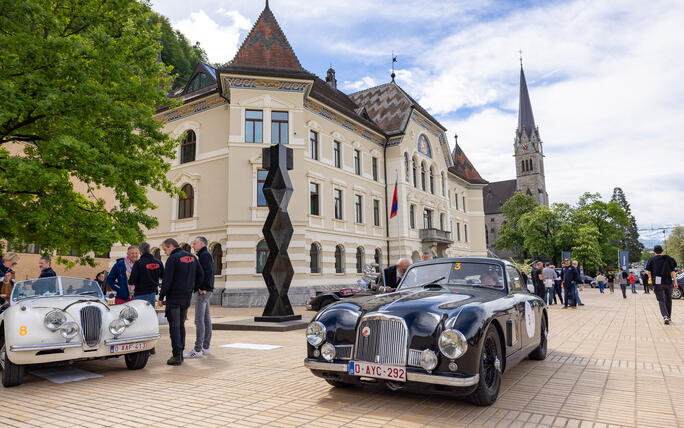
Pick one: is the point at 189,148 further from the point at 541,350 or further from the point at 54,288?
the point at 541,350

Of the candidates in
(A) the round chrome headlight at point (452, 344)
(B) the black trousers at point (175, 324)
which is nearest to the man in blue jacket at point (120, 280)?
(B) the black trousers at point (175, 324)

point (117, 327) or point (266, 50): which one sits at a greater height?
point (266, 50)

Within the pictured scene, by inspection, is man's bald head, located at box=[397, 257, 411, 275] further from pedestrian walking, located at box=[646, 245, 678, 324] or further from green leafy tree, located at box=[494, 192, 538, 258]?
green leafy tree, located at box=[494, 192, 538, 258]

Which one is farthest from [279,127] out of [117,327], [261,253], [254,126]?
[117,327]

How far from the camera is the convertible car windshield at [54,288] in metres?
5.98

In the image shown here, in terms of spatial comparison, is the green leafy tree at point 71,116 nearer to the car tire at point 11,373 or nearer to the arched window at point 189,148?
the car tire at point 11,373

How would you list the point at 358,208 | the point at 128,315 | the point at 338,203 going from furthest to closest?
the point at 358,208, the point at 338,203, the point at 128,315

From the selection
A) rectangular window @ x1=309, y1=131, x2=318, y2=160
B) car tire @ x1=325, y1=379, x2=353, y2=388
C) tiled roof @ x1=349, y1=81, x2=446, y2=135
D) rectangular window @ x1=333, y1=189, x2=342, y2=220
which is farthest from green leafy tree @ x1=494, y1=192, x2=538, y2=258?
car tire @ x1=325, y1=379, x2=353, y2=388

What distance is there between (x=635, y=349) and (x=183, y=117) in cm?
→ 2509

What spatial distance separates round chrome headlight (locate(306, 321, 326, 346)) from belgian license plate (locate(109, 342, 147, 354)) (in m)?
2.91

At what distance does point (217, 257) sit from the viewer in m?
23.0

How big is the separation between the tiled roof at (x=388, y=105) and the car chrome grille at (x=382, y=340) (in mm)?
28408

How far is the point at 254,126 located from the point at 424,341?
67.7ft

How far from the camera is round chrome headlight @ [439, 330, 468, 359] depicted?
12.8ft
